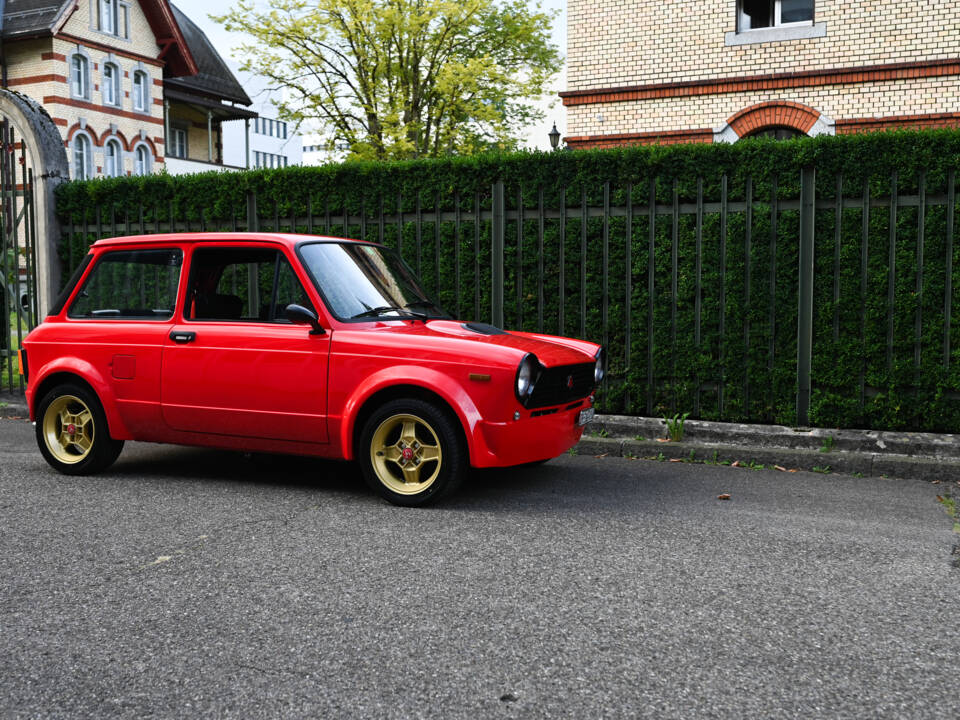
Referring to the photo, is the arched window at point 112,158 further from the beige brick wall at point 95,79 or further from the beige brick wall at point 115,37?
the beige brick wall at point 115,37

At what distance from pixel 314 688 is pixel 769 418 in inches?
234

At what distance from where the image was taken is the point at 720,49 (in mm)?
16328

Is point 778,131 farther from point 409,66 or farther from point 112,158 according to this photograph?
point 112,158

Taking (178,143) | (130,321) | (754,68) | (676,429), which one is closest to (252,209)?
(130,321)

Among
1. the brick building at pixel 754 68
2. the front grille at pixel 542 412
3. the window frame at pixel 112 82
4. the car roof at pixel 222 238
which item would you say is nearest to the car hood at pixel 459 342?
the front grille at pixel 542 412

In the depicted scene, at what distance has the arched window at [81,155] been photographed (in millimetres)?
35031

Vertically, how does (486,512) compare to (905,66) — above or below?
below

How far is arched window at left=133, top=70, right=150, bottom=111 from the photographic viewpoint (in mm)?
38312

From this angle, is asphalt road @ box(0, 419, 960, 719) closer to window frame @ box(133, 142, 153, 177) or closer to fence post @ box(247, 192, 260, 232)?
fence post @ box(247, 192, 260, 232)

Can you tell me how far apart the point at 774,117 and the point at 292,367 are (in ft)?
40.5

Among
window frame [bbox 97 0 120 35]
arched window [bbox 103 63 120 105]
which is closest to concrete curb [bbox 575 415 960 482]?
arched window [bbox 103 63 120 105]

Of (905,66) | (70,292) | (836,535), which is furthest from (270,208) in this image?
(905,66)

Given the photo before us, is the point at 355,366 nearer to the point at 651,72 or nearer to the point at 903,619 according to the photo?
the point at 903,619

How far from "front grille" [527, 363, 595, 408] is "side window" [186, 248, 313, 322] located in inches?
66.5
